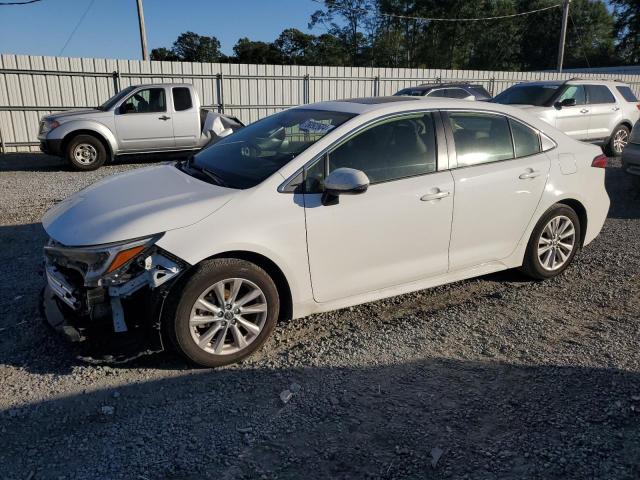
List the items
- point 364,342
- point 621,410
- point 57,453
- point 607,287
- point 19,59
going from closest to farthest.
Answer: point 57,453, point 621,410, point 364,342, point 607,287, point 19,59

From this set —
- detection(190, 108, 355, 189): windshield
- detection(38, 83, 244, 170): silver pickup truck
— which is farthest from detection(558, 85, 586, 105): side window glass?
detection(190, 108, 355, 189): windshield

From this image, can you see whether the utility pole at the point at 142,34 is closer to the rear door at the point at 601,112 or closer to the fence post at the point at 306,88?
the fence post at the point at 306,88

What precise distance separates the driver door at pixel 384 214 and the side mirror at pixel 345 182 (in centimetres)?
13

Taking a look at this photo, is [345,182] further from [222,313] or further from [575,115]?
[575,115]

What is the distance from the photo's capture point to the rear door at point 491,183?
13.6 ft

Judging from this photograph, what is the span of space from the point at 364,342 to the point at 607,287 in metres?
2.59

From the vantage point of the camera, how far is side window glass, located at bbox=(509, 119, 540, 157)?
455 cm

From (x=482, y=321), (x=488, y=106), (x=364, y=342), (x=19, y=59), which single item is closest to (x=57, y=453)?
(x=364, y=342)

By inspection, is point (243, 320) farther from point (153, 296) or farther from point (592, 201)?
point (592, 201)

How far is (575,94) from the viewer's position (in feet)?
38.1

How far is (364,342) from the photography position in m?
3.78

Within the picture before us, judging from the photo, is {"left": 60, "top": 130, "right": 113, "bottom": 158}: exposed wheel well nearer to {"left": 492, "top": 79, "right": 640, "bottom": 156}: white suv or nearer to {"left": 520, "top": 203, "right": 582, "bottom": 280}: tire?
{"left": 492, "top": 79, "right": 640, "bottom": 156}: white suv

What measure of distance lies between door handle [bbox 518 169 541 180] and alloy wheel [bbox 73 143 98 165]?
31.3 ft

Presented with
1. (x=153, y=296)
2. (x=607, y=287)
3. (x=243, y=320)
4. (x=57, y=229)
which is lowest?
(x=607, y=287)
